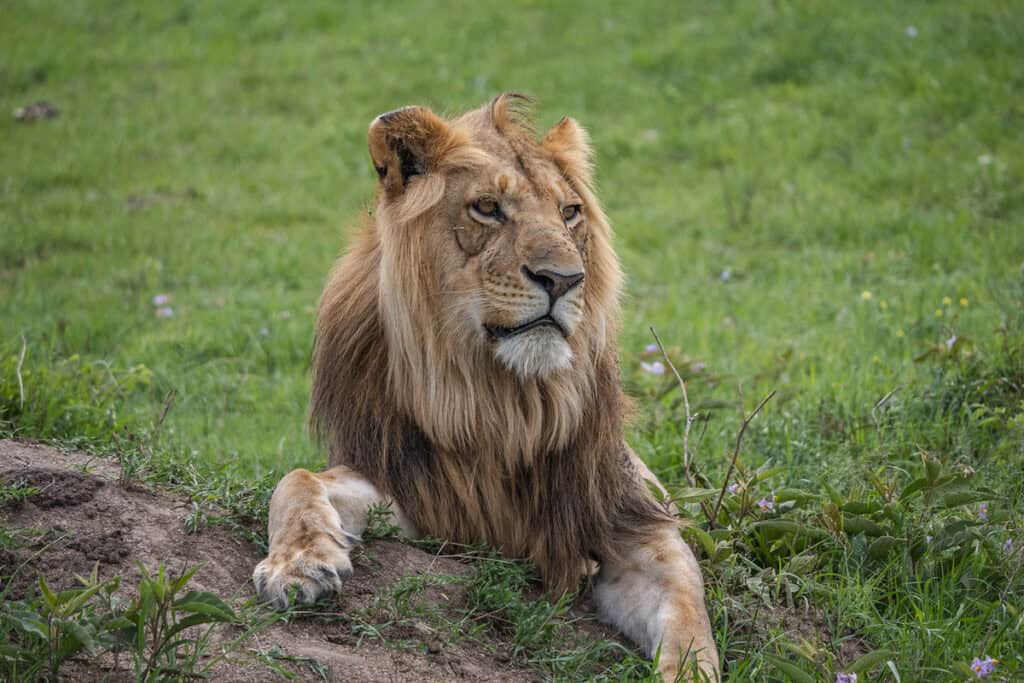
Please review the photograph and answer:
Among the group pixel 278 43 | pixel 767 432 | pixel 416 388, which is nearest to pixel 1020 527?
pixel 767 432

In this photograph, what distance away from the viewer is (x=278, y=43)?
11.8 metres

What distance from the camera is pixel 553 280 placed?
3271 mm

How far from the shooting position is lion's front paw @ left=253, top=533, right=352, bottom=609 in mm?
3008

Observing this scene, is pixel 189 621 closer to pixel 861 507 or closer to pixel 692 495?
pixel 692 495

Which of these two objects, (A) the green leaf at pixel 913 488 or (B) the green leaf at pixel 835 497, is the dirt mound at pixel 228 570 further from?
(A) the green leaf at pixel 913 488

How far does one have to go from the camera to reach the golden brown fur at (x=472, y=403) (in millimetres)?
3480

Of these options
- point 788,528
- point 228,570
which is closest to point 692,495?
point 788,528

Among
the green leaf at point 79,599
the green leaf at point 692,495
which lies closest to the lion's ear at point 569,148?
the green leaf at point 692,495

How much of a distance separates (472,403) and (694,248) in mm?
4834

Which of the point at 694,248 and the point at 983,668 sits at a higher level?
the point at 983,668

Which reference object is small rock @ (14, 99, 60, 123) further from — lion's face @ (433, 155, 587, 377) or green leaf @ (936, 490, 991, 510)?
green leaf @ (936, 490, 991, 510)

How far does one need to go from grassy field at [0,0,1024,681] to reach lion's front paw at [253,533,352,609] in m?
0.45

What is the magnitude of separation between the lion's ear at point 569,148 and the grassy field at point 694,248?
879 millimetres

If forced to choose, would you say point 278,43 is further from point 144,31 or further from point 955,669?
point 955,669
